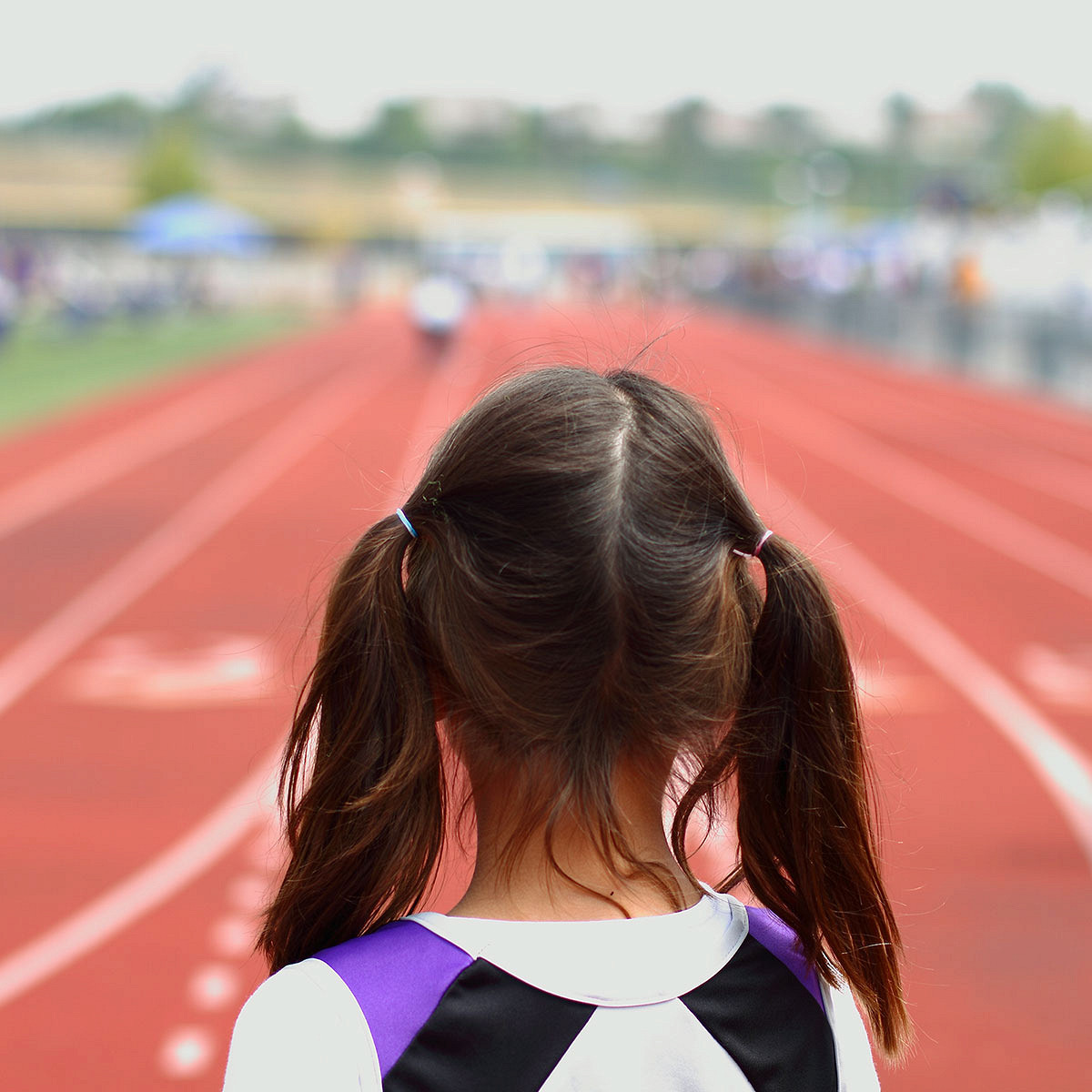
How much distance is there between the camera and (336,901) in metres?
1.27

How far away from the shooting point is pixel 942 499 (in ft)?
48.1

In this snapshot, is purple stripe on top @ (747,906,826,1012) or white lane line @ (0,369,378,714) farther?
white lane line @ (0,369,378,714)

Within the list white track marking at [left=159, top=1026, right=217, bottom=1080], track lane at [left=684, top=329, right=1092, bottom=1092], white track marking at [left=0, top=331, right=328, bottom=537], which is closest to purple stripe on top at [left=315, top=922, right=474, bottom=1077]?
track lane at [left=684, top=329, right=1092, bottom=1092]

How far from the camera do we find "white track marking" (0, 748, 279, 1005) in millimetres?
4574

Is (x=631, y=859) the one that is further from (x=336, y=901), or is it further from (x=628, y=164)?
(x=628, y=164)

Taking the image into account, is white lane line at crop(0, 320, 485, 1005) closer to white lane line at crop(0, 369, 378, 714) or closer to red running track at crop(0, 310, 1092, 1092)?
red running track at crop(0, 310, 1092, 1092)

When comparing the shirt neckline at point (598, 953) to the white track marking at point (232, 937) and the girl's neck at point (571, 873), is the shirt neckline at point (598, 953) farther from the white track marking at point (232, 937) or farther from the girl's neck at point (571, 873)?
the white track marking at point (232, 937)

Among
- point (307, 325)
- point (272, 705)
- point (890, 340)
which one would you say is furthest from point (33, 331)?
point (272, 705)

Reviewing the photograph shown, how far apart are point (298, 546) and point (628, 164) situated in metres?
130

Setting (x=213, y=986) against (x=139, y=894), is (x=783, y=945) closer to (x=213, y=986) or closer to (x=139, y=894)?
(x=213, y=986)

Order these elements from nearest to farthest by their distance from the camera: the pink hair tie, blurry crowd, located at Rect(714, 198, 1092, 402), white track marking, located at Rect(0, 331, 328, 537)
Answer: the pink hair tie < white track marking, located at Rect(0, 331, 328, 537) < blurry crowd, located at Rect(714, 198, 1092, 402)

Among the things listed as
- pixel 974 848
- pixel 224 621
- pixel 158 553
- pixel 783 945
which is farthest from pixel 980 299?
pixel 783 945

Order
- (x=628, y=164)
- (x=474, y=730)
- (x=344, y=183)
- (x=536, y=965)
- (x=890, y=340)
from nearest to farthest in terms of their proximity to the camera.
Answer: (x=536, y=965)
(x=474, y=730)
(x=890, y=340)
(x=344, y=183)
(x=628, y=164)

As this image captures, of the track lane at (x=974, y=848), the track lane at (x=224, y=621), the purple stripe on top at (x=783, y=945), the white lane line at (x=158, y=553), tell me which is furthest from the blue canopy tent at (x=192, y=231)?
the purple stripe on top at (x=783, y=945)
